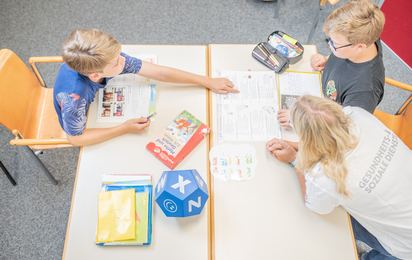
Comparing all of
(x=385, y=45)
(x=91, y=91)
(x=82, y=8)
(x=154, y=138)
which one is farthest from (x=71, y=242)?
(x=385, y=45)

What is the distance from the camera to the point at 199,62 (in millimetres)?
1334

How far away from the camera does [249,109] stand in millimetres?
Answer: 1193

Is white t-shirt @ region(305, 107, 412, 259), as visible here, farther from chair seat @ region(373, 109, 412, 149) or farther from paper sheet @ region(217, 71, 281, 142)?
chair seat @ region(373, 109, 412, 149)

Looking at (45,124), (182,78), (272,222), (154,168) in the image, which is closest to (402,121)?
(272,222)

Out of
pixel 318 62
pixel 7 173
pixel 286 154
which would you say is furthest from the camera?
pixel 7 173

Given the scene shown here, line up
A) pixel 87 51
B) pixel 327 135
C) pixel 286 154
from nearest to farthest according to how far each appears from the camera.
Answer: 1. pixel 327 135
2. pixel 87 51
3. pixel 286 154

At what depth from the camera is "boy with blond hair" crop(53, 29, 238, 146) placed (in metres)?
0.96

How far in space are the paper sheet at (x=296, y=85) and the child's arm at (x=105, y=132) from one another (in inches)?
25.1

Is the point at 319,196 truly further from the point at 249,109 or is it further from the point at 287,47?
the point at 287,47

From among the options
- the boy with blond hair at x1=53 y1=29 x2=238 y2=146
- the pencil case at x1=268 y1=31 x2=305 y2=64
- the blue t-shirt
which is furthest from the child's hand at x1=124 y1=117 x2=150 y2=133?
the pencil case at x1=268 y1=31 x2=305 y2=64

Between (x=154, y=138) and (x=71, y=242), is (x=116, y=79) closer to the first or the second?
(x=154, y=138)

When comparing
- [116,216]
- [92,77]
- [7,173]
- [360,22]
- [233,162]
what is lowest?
[7,173]

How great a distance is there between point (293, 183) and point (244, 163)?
204mm

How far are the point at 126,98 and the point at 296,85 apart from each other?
80cm
